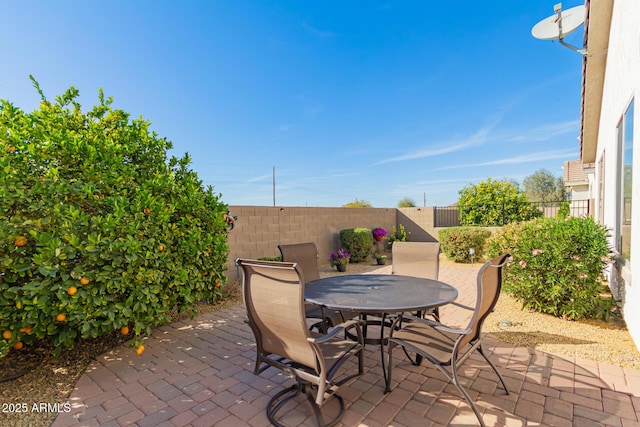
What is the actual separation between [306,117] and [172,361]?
45.0ft

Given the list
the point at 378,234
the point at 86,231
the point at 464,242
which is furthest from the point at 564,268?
the point at 378,234

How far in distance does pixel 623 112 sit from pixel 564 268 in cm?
227

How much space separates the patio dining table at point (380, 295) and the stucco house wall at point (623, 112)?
2183 mm

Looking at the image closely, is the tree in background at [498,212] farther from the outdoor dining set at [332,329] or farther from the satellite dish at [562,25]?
the outdoor dining set at [332,329]

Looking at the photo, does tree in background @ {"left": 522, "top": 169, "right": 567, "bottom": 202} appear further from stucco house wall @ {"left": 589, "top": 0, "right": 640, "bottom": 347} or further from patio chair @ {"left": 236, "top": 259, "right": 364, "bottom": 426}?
patio chair @ {"left": 236, "top": 259, "right": 364, "bottom": 426}

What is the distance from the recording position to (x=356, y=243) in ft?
A: 30.8

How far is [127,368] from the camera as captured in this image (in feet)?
9.58

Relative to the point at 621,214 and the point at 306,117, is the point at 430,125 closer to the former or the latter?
the point at 306,117

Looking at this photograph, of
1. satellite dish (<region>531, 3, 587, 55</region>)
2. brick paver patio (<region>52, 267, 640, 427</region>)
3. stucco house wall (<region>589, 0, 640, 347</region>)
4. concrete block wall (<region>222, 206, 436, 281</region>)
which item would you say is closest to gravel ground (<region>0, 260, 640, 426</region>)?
brick paver patio (<region>52, 267, 640, 427</region>)

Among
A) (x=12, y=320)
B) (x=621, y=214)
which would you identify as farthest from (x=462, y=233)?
(x=12, y=320)

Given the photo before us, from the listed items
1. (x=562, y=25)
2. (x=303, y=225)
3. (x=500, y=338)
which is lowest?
(x=500, y=338)

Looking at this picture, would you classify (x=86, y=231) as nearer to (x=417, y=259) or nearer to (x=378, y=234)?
(x=417, y=259)

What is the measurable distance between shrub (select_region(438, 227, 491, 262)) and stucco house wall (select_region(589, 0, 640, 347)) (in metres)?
3.45

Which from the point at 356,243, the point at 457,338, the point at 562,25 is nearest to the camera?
the point at 457,338
